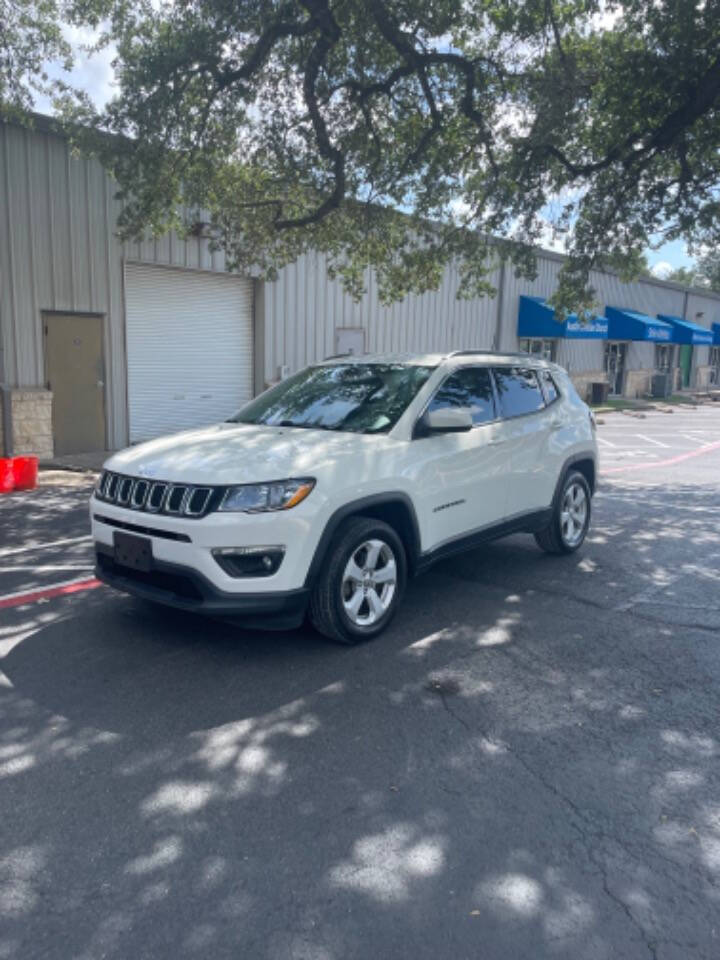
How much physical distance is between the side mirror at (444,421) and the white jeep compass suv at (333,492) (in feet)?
0.03

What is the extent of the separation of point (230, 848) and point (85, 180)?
465 inches

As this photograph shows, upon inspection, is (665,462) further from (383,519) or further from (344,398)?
(383,519)

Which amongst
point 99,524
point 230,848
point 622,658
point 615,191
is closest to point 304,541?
point 99,524

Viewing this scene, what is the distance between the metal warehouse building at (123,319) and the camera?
1142 cm

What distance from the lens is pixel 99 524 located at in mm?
4676

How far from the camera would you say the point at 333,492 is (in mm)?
4305

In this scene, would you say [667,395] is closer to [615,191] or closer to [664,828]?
[615,191]

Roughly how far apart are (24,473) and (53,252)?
3.99 m

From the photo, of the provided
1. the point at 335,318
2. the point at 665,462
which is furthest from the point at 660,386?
the point at 335,318

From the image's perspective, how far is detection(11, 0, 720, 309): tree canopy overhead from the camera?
9203mm

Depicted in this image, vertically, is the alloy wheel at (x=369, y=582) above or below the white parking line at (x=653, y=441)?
above

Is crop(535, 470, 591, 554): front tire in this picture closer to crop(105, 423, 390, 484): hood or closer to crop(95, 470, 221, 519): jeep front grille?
crop(105, 423, 390, 484): hood

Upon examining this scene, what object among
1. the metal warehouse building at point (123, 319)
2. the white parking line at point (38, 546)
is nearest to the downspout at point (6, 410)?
the metal warehouse building at point (123, 319)

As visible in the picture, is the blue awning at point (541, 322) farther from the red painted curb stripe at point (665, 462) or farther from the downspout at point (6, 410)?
the downspout at point (6, 410)
